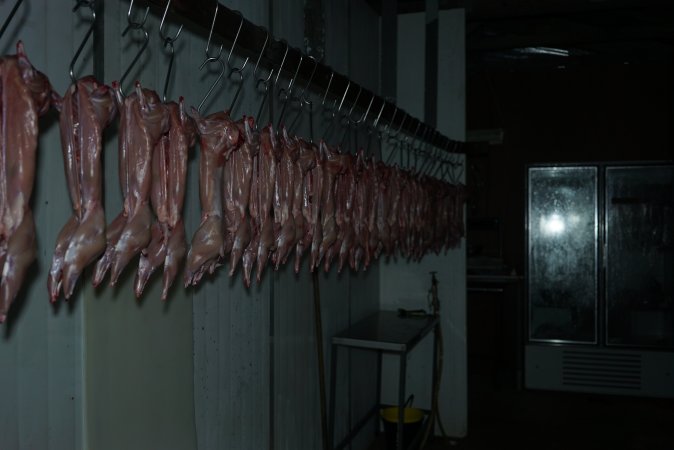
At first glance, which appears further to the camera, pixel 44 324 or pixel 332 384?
pixel 332 384

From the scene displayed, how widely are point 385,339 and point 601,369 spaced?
3.85m

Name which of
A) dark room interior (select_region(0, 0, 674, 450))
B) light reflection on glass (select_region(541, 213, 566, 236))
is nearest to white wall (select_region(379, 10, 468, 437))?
dark room interior (select_region(0, 0, 674, 450))

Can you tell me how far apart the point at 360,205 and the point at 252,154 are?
30.0 inches

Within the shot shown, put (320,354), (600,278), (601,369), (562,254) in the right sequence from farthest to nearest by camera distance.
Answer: (562,254) < (600,278) < (601,369) < (320,354)

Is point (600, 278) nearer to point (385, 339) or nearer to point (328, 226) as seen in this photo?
point (385, 339)

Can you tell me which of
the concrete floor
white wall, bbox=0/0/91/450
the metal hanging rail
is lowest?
the concrete floor

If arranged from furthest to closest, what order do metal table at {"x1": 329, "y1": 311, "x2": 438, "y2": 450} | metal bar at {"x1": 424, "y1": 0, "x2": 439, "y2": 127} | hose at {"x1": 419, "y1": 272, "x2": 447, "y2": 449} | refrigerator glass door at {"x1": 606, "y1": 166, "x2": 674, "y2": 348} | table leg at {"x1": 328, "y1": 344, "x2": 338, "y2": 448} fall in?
refrigerator glass door at {"x1": 606, "y1": 166, "x2": 674, "y2": 348}, hose at {"x1": 419, "y1": 272, "x2": 447, "y2": 449}, metal bar at {"x1": 424, "y1": 0, "x2": 439, "y2": 127}, table leg at {"x1": 328, "y1": 344, "x2": 338, "y2": 448}, metal table at {"x1": 329, "y1": 311, "x2": 438, "y2": 450}

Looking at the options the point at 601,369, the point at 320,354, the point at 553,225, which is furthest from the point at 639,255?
the point at 320,354

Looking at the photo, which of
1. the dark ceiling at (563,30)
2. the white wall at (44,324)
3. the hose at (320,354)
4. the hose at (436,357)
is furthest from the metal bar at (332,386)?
the dark ceiling at (563,30)

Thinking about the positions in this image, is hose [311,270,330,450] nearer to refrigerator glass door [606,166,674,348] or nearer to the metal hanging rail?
the metal hanging rail

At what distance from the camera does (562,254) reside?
6781 mm

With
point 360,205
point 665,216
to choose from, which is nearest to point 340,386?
point 360,205

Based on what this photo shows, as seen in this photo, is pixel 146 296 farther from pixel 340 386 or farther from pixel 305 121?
pixel 340 386

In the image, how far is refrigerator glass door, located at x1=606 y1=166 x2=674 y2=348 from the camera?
6.50 meters
